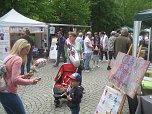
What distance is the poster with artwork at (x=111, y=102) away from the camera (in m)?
5.43

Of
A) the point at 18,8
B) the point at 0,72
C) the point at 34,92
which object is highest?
the point at 18,8

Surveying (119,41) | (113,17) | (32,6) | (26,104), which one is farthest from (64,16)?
(26,104)

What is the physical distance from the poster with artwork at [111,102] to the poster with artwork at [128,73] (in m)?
0.14

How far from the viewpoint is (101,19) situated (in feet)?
132

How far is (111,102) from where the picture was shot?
5.58 metres

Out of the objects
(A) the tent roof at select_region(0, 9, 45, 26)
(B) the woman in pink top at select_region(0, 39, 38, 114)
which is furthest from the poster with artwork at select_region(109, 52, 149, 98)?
(A) the tent roof at select_region(0, 9, 45, 26)

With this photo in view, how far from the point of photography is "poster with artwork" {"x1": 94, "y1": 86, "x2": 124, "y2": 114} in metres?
5.43

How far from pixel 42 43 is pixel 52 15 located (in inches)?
258

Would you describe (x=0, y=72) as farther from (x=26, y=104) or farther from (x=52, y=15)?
(x=52, y=15)

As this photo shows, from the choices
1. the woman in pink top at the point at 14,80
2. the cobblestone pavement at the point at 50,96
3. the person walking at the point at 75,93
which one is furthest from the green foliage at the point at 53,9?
the woman in pink top at the point at 14,80

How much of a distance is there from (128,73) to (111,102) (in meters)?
0.63

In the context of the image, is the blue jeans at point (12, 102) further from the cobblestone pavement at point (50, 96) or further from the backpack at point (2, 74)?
the cobblestone pavement at point (50, 96)

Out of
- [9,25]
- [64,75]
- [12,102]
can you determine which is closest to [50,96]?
[64,75]

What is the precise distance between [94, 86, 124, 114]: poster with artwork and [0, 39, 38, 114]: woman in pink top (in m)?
1.53
